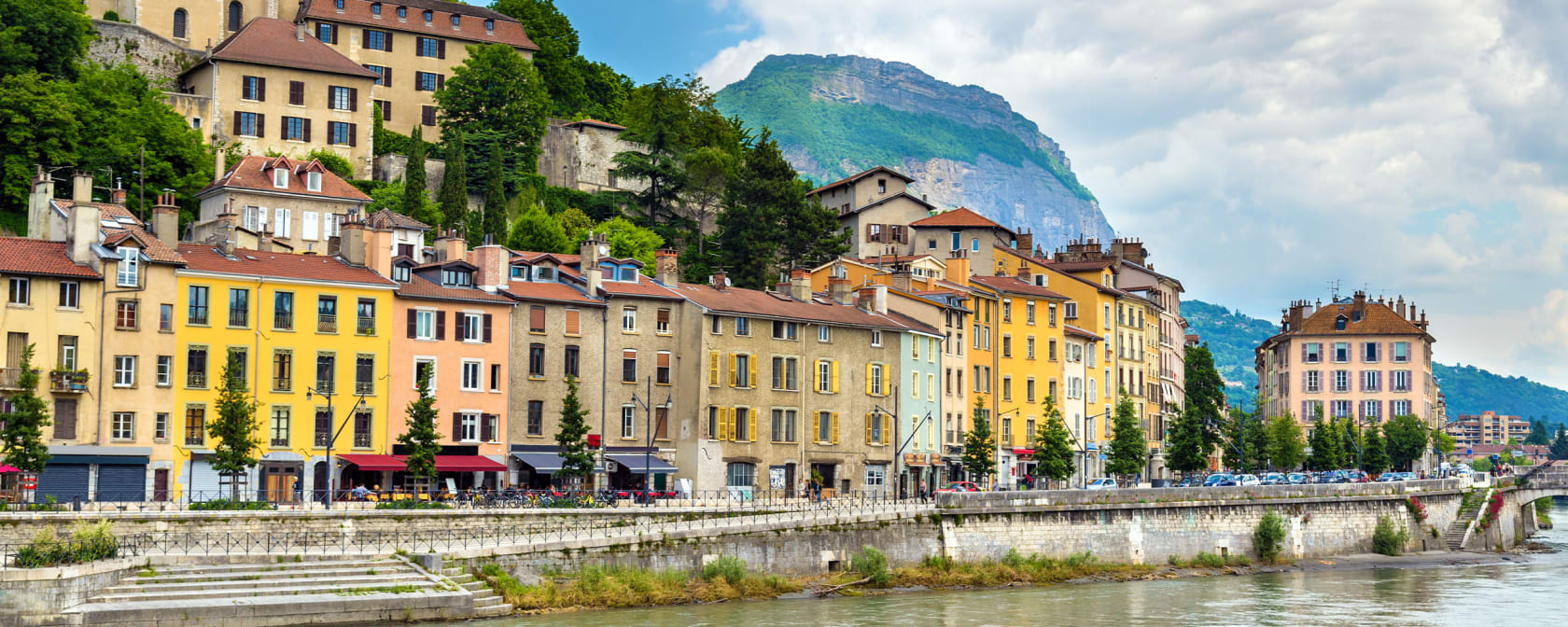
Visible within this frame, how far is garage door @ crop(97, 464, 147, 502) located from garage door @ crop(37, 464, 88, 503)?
531 millimetres

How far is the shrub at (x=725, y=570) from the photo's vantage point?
1921 inches

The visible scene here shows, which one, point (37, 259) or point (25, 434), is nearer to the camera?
point (25, 434)

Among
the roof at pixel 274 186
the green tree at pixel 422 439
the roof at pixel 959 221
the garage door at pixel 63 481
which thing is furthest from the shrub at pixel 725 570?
the roof at pixel 959 221

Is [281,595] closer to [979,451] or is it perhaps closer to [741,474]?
[741,474]

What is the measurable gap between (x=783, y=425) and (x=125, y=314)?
980 inches

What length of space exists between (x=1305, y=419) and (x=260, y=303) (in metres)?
81.6

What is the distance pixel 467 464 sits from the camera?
191ft

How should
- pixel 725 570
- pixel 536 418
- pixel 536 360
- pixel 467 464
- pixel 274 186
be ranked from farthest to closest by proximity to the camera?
1. pixel 274 186
2. pixel 536 360
3. pixel 536 418
4. pixel 467 464
5. pixel 725 570

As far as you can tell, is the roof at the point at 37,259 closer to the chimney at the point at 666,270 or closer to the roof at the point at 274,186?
the roof at the point at 274,186

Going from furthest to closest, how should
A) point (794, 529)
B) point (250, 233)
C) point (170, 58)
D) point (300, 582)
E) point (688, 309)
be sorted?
point (170, 58) → point (250, 233) → point (688, 309) → point (794, 529) → point (300, 582)


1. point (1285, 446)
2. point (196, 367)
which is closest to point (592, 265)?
point (196, 367)

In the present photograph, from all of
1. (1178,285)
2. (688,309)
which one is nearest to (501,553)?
(688,309)

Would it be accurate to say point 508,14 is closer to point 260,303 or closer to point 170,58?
point 170,58

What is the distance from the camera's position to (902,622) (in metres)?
45.2
